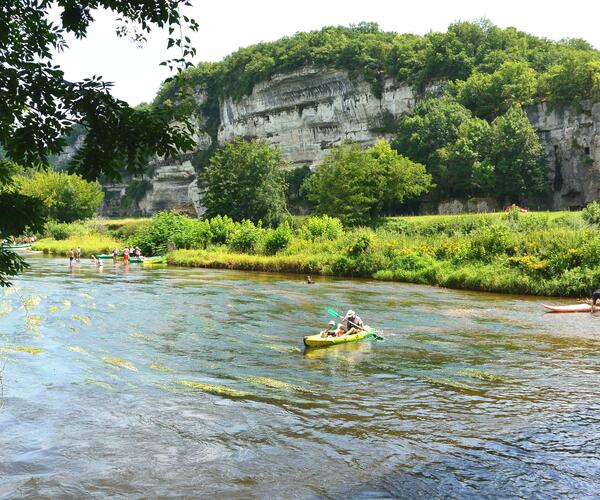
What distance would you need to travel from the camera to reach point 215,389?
1210cm

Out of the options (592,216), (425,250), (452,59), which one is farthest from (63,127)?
(452,59)

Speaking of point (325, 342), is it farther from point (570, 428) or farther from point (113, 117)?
point (113, 117)

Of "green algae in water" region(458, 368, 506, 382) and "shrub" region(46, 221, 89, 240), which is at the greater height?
"shrub" region(46, 221, 89, 240)

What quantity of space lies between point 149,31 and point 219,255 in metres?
39.1

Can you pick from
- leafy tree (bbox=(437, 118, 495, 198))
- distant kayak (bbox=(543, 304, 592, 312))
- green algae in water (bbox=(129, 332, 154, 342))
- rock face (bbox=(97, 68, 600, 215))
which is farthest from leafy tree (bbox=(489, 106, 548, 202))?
green algae in water (bbox=(129, 332, 154, 342))

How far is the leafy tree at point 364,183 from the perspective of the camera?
5497 cm

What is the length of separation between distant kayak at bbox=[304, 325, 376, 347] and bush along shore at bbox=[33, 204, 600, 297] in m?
13.1

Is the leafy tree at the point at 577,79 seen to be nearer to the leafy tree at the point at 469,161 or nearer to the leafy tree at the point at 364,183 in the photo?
the leafy tree at the point at 469,161

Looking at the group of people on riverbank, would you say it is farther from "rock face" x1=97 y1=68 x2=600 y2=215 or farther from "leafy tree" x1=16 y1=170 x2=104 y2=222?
"leafy tree" x1=16 y1=170 x2=104 y2=222

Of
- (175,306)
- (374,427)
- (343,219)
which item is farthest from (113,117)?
(343,219)

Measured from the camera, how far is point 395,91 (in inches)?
3216

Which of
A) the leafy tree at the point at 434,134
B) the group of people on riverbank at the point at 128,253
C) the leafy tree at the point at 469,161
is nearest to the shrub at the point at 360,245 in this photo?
the group of people on riverbank at the point at 128,253

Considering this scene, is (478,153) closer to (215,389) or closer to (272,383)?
(272,383)

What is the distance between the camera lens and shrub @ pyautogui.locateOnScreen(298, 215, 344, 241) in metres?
44.6
